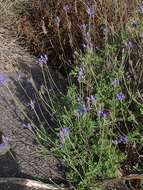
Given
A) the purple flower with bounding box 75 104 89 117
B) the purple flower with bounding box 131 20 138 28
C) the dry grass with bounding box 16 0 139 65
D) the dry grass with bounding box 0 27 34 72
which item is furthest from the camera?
the dry grass with bounding box 0 27 34 72

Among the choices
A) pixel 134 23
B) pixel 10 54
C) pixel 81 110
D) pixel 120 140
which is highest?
pixel 134 23

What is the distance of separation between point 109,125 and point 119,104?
167mm

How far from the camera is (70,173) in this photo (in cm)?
311

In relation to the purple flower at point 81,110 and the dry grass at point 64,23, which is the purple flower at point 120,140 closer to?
the purple flower at point 81,110

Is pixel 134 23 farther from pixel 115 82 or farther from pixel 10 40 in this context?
pixel 10 40

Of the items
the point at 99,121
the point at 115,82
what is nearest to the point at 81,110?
the point at 99,121

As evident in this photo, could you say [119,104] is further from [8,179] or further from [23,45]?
[23,45]

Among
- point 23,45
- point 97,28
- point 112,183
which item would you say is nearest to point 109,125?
point 112,183

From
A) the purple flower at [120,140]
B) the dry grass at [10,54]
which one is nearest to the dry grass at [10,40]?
the dry grass at [10,54]

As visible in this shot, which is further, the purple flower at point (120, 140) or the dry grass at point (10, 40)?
the dry grass at point (10, 40)

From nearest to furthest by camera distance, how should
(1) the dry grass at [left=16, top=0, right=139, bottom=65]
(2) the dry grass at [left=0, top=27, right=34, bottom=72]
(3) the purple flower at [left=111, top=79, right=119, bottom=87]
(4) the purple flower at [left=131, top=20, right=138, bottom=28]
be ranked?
1. (3) the purple flower at [left=111, top=79, right=119, bottom=87]
2. (4) the purple flower at [left=131, top=20, right=138, bottom=28]
3. (1) the dry grass at [left=16, top=0, right=139, bottom=65]
4. (2) the dry grass at [left=0, top=27, right=34, bottom=72]

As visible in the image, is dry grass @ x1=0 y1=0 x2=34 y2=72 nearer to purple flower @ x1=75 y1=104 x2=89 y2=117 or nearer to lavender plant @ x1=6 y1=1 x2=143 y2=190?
lavender plant @ x1=6 y1=1 x2=143 y2=190

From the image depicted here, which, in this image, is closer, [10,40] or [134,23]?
[134,23]

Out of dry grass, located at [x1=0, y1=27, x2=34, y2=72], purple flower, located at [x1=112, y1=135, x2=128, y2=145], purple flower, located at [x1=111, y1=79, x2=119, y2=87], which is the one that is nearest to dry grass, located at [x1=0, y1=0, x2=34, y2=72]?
dry grass, located at [x1=0, y1=27, x2=34, y2=72]
